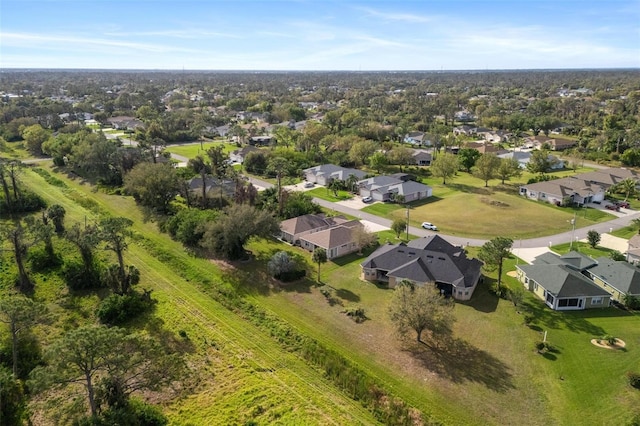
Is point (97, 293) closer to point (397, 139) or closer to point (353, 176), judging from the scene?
point (353, 176)

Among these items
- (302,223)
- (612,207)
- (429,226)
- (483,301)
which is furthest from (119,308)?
(612,207)

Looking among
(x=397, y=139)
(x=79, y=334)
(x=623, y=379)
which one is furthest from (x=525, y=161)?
(x=79, y=334)

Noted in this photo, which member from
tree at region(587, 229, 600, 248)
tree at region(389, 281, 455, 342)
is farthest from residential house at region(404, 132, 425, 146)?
tree at region(389, 281, 455, 342)

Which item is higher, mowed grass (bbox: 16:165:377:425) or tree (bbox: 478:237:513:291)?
tree (bbox: 478:237:513:291)

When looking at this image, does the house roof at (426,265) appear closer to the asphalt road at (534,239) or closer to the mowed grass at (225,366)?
the asphalt road at (534,239)

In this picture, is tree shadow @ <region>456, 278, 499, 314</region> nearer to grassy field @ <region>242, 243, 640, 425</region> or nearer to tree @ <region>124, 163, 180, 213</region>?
grassy field @ <region>242, 243, 640, 425</region>

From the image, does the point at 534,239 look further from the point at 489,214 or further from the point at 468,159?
the point at 468,159
